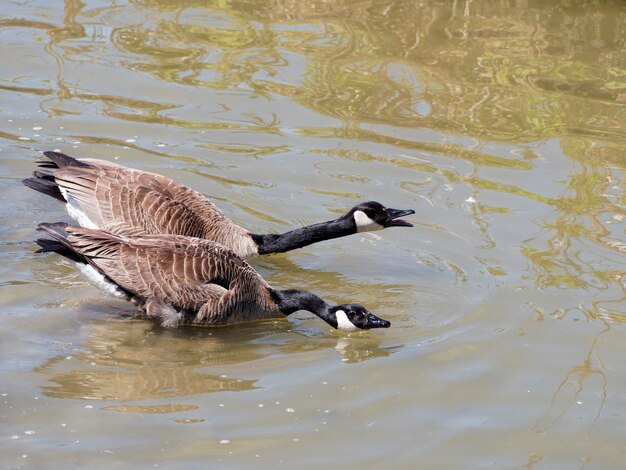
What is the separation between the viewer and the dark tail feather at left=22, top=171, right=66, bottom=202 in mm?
9875

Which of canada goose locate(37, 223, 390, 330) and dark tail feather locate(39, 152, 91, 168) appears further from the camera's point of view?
dark tail feather locate(39, 152, 91, 168)

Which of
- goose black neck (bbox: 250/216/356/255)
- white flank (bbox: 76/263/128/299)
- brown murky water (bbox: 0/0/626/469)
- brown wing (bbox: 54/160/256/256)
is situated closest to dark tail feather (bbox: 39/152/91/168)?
brown wing (bbox: 54/160/256/256)

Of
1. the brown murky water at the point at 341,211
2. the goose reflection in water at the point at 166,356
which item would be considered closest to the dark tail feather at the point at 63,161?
the brown murky water at the point at 341,211

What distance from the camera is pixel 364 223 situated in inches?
372

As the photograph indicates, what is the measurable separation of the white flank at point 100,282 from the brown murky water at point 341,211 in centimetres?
Answer: 21

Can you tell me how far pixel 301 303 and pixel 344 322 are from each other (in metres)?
0.48

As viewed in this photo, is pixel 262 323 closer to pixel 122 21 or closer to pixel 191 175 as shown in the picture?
pixel 191 175

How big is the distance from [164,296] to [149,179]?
5.53 feet

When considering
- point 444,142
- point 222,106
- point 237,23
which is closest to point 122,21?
point 237,23

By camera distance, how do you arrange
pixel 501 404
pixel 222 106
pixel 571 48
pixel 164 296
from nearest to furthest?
pixel 501 404 → pixel 164 296 → pixel 222 106 → pixel 571 48

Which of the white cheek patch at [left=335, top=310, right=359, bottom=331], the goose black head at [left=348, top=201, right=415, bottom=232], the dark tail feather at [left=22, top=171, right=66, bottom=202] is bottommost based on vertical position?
the white cheek patch at [left=335, top=310, right=359, bottom=331]

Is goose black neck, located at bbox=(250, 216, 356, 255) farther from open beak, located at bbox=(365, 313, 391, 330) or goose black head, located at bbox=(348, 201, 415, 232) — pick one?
open beak, located at bbox=(365, 313, 391, 330)

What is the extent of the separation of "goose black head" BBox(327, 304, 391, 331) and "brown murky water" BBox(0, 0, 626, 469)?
0.15m

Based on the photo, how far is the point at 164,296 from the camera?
8.47 m
